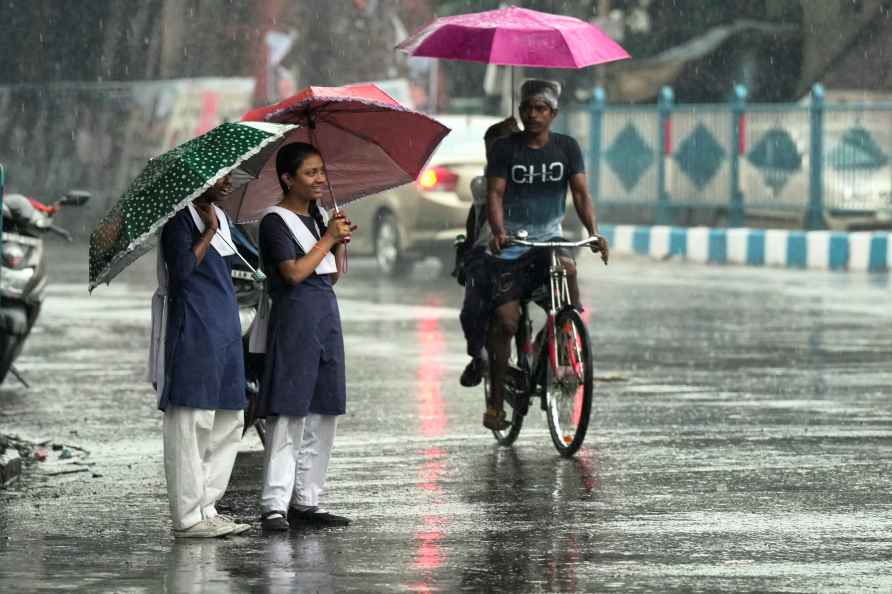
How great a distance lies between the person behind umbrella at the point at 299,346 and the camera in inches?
324

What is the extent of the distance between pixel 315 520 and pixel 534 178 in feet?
8.76

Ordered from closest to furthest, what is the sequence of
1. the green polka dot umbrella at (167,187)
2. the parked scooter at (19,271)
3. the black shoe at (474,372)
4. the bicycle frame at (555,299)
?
1. the green polka dot umbrella at (167,187)
2. the bicycle frame at (555,299)
3. the black shoe at (474,372)
4. the parked scooter at (19,271)

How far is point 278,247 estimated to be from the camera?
8.24 m

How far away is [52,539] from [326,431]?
1125 mm

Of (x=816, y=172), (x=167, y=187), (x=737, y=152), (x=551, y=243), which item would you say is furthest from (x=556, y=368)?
(x=737, y=152)

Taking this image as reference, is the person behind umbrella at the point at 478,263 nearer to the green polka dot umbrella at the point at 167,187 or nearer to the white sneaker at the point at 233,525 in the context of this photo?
the green polka dot umbrella at the point at 167,187

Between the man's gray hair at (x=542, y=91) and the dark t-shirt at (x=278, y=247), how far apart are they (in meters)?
2.24

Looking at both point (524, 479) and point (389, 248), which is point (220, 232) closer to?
point (524, 479)

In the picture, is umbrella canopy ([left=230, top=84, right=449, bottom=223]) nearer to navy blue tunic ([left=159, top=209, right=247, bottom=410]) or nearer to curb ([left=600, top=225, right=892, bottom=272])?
navy blue tunic ([left=159, top=209, right=247, bottom=410])

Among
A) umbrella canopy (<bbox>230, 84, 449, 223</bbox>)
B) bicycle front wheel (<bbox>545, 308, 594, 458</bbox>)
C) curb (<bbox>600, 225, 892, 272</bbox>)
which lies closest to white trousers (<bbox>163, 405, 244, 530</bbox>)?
umbrella canopy (<bbox>230, 84, 449, 223</bbox>)

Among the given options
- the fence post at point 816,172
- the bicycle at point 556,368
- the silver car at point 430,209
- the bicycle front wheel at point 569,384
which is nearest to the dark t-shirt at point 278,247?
the bicycle at point 556,368

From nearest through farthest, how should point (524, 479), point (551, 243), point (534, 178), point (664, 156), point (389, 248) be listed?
1. point (524, 479)
2. point (551, 243)
3. point (534, 178)
4. point (389, 248)
5. point (664, 156)

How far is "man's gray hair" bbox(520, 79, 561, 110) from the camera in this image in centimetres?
1029

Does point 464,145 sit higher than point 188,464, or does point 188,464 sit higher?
point 464,145
